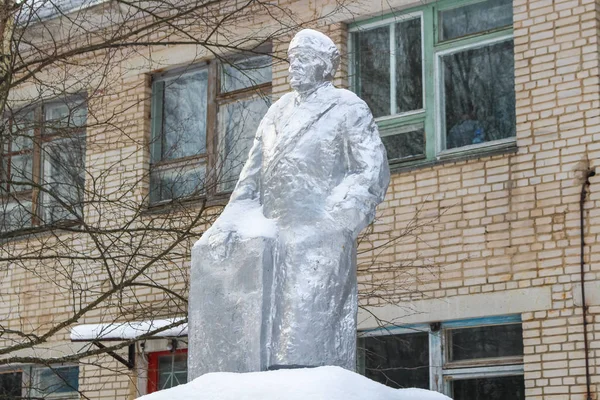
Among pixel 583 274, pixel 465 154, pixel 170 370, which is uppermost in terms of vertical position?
pixel 465 154

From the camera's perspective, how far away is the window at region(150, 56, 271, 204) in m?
15.4

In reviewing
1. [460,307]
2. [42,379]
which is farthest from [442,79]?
[42,379]

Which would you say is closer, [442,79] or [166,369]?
[442,79]

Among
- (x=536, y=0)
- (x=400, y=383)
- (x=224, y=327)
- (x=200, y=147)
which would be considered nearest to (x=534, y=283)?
(x=400, y=383)

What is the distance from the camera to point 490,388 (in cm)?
1295

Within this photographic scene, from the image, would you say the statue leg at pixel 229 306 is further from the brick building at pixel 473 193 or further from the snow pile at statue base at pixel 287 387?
the brick building at pixel 473 193

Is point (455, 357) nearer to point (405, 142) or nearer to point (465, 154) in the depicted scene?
point (465, 154)

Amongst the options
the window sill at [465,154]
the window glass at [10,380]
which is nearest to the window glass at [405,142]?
the window sill at [465,154]

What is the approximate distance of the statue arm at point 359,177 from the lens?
6957 mm

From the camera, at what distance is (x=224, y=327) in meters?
6.97

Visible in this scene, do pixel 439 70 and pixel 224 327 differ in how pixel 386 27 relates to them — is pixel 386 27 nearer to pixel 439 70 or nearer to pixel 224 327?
pixel 439 70

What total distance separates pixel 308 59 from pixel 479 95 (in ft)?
21.4

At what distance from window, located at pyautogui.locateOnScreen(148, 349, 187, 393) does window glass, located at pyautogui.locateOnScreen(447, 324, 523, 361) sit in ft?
10.9

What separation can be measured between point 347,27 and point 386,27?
1.45ft
